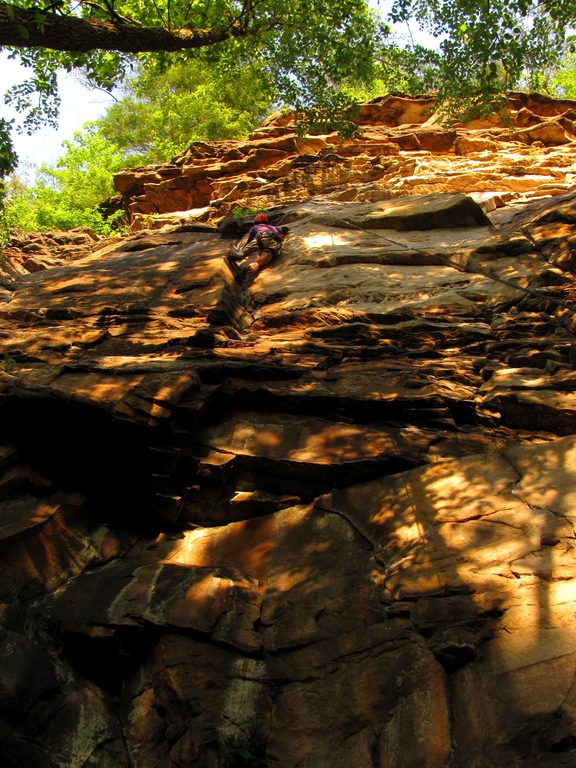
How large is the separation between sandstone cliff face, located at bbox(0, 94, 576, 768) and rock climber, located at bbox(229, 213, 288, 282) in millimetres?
1286

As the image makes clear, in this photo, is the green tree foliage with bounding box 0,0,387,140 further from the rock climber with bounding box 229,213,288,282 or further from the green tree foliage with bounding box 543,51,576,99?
the green tree foliage with bounding box 543,51,576,99

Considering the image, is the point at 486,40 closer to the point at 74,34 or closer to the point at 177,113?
the point at 74,34

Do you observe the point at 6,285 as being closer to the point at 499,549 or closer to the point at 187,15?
the point at 187,15

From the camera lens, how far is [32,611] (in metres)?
4.55

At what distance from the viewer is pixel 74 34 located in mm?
8320

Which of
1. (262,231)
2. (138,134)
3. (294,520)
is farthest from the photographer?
(138,134)

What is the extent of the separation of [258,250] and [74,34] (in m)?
4.38

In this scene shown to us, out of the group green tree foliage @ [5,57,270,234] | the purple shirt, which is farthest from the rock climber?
green tree foliage @ [5,57,270,234]

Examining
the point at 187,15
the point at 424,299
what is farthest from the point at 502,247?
the point at 187,15

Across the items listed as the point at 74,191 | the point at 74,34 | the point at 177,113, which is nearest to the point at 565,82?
the point at 177,113

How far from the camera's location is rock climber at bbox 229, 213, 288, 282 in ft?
34.5

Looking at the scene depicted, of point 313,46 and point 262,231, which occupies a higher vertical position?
point 313,46

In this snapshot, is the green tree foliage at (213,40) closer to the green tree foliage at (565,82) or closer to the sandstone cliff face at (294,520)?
the sandstone cliff face at (294,520)

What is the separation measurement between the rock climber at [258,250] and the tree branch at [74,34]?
3.39m
